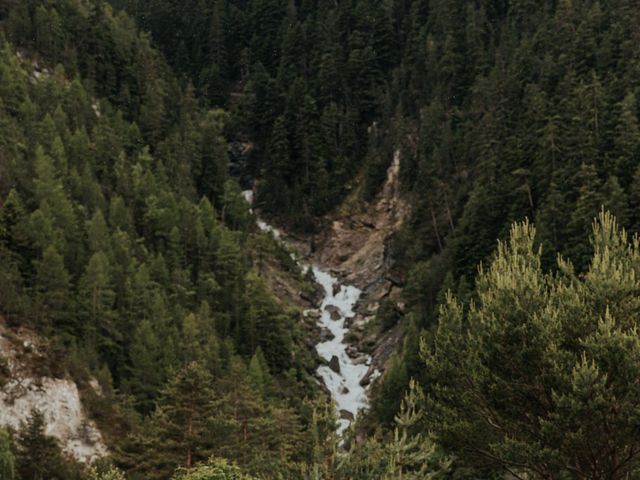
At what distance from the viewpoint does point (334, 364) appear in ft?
304

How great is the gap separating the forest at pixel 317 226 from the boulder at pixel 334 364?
3.25m

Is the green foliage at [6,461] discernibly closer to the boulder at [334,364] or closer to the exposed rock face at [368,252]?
the boulder at [334,364]

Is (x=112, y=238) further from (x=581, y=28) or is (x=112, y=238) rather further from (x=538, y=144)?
(x=581, y=28)

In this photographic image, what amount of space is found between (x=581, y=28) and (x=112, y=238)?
6082 cm

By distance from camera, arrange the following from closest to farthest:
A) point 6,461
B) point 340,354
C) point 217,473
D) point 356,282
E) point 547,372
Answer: point 547,372 < point 217,473 < point 6,461 < point 340,354 < point 356,282

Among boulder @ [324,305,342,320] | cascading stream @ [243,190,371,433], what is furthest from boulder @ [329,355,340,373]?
boulder @ [324,305,342,320]

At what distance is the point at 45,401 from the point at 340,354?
4934 centimetres

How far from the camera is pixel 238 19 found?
16550 centimetres

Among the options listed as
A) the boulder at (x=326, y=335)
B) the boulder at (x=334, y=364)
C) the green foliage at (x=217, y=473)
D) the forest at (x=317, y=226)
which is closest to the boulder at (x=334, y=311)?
the boulder at (x=326, y=335)

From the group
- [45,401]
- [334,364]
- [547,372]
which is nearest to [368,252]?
[334,364]

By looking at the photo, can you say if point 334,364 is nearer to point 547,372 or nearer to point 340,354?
point 340,354

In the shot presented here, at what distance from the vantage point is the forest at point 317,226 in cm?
2264

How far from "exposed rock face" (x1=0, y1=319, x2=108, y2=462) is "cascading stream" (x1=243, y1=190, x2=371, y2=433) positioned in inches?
1265

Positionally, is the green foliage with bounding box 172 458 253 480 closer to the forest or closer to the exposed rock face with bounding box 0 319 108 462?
the forest
